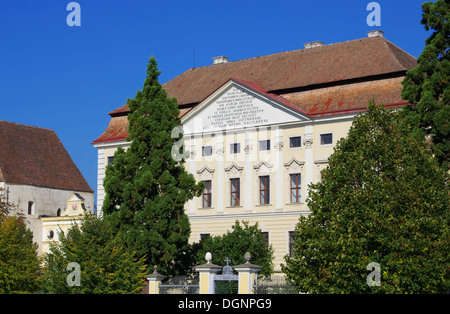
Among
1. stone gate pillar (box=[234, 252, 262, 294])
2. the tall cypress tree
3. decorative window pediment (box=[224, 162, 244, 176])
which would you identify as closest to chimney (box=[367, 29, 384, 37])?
decorative window pediment (box=[224, 162, 244, 176])

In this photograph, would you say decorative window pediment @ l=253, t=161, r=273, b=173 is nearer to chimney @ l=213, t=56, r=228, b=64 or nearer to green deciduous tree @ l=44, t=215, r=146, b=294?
chimney @ l=213, t=56, r=228, b=64

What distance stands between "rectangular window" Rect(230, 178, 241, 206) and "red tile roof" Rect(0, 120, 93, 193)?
23.4 metres

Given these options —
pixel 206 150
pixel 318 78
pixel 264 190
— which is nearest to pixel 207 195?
pixel 206 150

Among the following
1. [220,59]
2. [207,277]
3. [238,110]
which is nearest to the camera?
[207,277]

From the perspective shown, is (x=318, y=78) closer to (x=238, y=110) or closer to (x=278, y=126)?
(x=278, y=126)

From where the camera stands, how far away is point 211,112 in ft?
168

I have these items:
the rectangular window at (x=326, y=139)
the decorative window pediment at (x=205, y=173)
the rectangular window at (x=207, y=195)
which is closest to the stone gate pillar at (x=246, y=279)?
the rectangular window at (x=326, y=139)

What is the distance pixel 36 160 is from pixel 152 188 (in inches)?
1414

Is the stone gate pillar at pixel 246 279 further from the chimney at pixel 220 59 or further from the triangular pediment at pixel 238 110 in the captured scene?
the chimney at pixel 220 59

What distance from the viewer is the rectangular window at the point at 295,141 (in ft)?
160

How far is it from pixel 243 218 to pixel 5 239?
54.9 feet

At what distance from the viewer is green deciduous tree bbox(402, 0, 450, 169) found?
31875mm

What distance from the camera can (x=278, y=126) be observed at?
49.2 metres

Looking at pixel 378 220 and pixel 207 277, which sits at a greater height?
pixel 378 220
